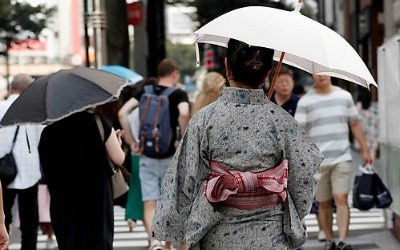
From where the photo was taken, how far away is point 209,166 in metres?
4.92

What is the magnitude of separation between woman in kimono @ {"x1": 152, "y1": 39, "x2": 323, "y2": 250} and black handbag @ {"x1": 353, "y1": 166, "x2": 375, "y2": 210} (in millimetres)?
5220

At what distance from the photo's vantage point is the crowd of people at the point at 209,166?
4852 mm

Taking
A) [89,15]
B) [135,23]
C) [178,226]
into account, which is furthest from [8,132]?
[135,23]

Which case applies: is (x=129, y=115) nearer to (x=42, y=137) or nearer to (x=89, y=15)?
(x=42, y=137)

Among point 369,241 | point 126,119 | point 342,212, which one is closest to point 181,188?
point 342,212

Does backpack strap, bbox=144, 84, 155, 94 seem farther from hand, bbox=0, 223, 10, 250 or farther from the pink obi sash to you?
the pink obi sash

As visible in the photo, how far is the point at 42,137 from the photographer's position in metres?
6.86

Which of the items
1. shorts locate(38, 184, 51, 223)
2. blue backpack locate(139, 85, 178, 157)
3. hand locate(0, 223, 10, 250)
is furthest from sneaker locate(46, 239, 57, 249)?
hand locate(0, 223, 10, 250)

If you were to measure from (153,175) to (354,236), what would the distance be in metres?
2.32

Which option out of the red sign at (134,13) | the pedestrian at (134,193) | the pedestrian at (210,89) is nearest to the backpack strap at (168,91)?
the pedestrian at (134,193)

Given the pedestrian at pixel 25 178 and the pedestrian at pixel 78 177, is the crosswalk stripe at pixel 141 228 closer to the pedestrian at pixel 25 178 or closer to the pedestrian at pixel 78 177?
the pedestrian at pixel 25 178

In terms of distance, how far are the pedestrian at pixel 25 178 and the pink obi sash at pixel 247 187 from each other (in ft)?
15.2

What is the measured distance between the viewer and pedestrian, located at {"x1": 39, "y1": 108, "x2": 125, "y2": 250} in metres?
6.79

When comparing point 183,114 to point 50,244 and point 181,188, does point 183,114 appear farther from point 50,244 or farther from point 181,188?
point 181,188
